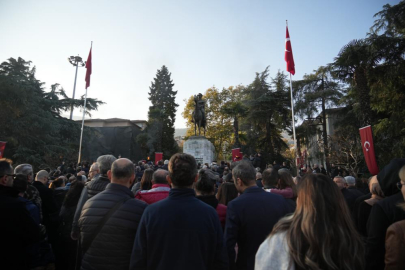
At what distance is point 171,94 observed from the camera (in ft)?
157

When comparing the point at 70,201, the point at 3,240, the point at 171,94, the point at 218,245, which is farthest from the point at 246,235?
the point at 171,94

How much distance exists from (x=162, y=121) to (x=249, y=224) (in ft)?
125

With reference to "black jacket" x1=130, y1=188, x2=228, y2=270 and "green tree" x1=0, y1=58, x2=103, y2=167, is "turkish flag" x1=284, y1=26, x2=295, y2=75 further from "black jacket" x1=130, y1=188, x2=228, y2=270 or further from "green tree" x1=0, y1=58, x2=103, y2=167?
"green tree" x1=0, y1=58, x2=103, y2=167

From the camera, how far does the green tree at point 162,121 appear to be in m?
38.7

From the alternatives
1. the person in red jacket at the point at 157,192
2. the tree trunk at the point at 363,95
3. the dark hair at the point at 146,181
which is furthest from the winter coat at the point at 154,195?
the tree trunk at the point at 363,95

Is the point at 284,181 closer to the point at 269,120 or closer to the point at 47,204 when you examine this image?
the point at 47,204

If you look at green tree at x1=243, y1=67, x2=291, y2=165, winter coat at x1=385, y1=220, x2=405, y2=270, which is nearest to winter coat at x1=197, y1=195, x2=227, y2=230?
winter coat at x1=385, y1=220, x2=405, y2=270

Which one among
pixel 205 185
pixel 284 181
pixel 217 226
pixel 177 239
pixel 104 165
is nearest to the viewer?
pixel 177 239

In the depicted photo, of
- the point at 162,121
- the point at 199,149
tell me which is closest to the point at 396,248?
the point at 199,149

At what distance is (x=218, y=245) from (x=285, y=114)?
31.3 metres

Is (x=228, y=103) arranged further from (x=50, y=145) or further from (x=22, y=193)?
(x=22, y=193)

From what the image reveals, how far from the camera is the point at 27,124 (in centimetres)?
1970

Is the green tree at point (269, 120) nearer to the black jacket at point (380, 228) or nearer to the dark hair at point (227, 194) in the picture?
the dark hair at point (227, 194)

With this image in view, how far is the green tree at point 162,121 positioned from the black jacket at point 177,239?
36623 millimetres
